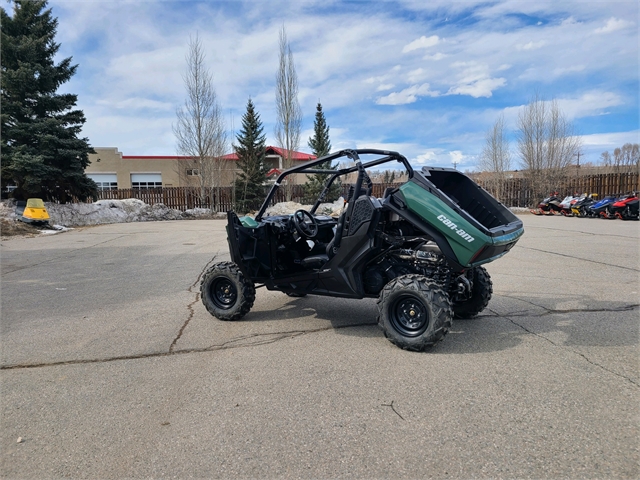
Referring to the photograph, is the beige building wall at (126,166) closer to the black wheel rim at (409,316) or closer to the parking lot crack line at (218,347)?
the parking lot crack line at (218,347)

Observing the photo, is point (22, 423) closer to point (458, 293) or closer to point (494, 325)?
point (458, 293)

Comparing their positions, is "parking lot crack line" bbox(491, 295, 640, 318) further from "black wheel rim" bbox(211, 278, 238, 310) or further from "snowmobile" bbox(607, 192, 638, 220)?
"snowmobile" bbox(607, 192, 638, 220)

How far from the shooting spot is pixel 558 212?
25234 millimetres

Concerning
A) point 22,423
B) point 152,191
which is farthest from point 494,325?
point 152,191

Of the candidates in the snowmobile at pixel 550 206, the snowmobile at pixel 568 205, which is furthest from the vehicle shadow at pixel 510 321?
the snowmobile at pixel 550 206

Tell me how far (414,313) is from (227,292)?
2462 mm

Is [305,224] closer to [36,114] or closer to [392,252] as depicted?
Result: [392,252]

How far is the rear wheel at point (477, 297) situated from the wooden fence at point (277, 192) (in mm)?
25126

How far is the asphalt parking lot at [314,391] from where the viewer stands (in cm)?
245

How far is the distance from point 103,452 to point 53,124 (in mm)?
23469

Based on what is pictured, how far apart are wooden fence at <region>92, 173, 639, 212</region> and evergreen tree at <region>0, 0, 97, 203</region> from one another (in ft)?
29.5

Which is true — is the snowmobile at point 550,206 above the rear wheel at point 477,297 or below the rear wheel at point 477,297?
above

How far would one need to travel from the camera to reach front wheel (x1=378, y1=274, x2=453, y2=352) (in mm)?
3865

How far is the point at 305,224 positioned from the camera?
5293 millimetres
